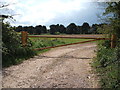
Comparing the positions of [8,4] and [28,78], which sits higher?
[8,4]

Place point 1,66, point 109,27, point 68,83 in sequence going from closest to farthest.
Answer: point 68,83 → point 109,27 → point 1,66

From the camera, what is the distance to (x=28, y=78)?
4.26 meters

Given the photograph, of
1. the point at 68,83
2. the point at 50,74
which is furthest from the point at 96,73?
the point at 50,74

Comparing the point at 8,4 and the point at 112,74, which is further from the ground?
the point at 8,4

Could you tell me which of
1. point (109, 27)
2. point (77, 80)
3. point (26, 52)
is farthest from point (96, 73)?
point (26, 52)

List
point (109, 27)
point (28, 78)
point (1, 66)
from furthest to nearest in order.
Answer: point (1, 66), point (109, 27), point (28, 78)

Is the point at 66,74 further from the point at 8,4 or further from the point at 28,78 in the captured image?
the point at 8,4

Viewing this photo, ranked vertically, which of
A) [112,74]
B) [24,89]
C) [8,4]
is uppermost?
[8,4]

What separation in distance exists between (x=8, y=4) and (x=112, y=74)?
5166 millimetres

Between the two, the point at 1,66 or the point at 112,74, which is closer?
the point at 112,74

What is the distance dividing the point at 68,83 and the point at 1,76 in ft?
7.38

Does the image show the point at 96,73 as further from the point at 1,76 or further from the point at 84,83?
the point at 1,76

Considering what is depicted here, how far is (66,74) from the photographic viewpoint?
450cm

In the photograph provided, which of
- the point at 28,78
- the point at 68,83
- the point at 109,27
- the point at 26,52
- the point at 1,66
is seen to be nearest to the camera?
the point at 68,83
